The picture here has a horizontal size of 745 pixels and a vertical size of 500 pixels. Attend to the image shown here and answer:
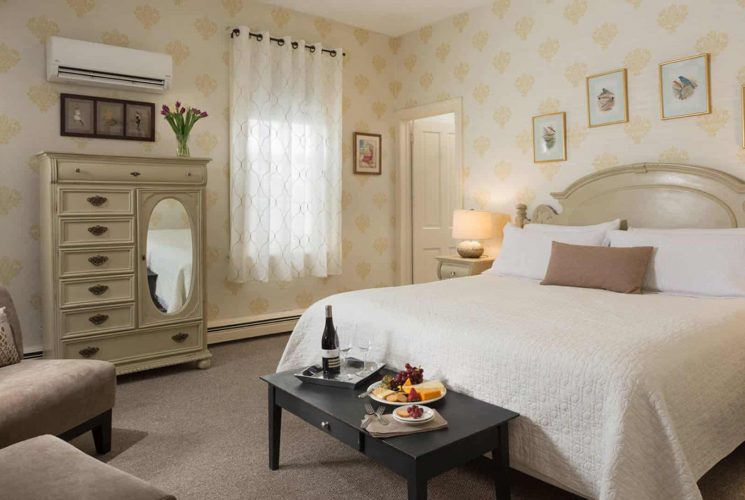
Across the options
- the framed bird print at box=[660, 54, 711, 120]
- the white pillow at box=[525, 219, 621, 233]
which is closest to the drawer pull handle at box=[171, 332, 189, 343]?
the white pillow at box=[525, 219, 621, 233]

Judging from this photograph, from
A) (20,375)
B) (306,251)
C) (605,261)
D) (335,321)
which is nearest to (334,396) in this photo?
(335,321)

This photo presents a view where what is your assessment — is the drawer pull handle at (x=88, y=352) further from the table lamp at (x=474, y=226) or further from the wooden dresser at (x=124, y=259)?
the table lamp at (x=474, y=226)

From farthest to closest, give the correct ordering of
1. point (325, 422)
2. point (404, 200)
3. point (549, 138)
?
point (404, 200) < point (549, 138) < point (325, 422)

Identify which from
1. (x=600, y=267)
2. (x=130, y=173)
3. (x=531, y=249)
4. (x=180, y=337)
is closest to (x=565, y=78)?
(x=531, y=249)

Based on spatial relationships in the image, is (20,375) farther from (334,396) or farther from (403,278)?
(403,278)

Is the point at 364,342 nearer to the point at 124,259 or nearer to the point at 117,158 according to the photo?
the point at 124,259

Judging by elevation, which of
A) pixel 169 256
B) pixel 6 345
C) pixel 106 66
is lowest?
pixel 6 345

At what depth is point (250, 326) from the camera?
182 inches

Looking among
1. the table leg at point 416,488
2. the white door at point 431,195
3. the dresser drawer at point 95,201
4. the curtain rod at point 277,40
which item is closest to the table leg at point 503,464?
the table leg at point 416,488

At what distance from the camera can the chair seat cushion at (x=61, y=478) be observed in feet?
4.31

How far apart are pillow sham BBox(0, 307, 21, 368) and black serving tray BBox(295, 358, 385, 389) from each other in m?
1.34

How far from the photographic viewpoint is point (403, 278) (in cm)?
557

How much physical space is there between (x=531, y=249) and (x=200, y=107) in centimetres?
278

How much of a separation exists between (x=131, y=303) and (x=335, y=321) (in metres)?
1.55
